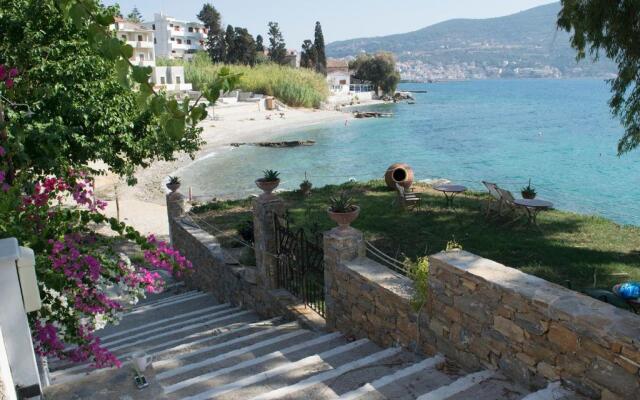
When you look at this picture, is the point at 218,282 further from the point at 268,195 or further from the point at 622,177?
the point at 622,177

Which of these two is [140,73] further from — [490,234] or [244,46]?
[244,46]

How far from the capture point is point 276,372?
4633 mm

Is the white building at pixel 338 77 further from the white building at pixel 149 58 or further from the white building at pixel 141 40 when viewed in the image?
the white building at pixel 141 40

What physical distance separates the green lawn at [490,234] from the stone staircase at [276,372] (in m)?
2.51

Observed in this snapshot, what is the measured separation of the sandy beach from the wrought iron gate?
5986mm

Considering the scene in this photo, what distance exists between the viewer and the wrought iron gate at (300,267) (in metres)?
6.90

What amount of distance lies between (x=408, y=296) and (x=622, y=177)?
107 feet

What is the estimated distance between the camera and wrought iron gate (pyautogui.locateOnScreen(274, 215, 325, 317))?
22.6 ft

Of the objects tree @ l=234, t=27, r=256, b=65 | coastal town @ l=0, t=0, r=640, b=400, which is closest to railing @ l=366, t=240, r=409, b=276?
coastal town @ l=0, t=0, r=640, b=400

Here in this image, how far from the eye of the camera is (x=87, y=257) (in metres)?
3.94

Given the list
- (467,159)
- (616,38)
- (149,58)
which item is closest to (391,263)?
(616,38)

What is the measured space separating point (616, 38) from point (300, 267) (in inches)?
268

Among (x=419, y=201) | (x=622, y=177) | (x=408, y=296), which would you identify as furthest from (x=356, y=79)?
(x=408, y=296)

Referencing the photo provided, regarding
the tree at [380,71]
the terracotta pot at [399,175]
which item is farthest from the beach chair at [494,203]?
the tree at [380,71]
